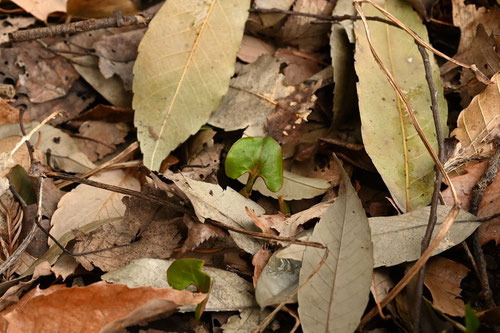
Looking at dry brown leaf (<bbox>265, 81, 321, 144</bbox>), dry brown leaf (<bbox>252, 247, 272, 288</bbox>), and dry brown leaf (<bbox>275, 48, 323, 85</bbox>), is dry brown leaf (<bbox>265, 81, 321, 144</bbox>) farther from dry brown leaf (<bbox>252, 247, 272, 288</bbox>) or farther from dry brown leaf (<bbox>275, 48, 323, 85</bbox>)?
dry brown leaf (<bbox>252, 247, 272, 288</bbox>)

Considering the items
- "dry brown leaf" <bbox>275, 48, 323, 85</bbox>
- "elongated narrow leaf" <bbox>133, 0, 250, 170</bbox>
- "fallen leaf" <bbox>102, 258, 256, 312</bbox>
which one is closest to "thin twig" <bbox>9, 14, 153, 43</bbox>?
"elongated narrow leaf" <bbox>133, 0, 250, 170</bbox>

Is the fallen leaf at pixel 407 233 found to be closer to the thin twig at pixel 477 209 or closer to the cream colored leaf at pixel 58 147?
the thin twig at pixel 477 209

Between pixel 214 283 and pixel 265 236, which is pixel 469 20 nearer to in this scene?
pixel 265 236

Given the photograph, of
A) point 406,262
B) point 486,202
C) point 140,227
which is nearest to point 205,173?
point 140,227

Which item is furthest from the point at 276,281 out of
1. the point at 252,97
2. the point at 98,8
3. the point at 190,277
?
the point at 98,8

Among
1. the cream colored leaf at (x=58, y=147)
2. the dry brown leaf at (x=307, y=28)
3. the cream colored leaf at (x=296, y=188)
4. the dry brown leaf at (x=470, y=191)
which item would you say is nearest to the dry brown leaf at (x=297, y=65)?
the dry brown leaf at (x=307, y=28)

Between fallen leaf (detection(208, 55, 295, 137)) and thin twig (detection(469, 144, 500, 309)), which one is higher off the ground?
fallen leaf (detection(208, 55, 295, 137))

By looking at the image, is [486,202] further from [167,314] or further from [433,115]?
[167,314]
